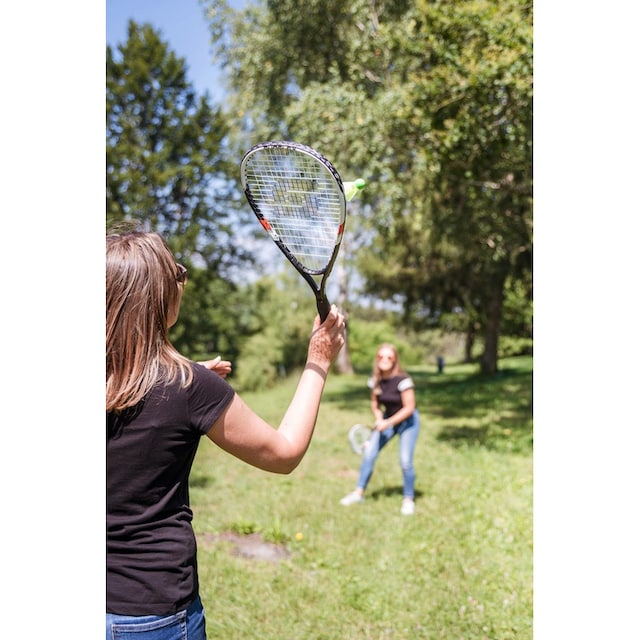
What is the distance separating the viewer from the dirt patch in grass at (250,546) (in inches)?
198

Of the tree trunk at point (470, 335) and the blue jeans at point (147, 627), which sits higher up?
the blue jeans at point (147, 627)

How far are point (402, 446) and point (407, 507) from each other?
1.85 ft

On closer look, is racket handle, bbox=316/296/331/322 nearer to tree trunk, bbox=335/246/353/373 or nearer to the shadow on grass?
the shadow on grass

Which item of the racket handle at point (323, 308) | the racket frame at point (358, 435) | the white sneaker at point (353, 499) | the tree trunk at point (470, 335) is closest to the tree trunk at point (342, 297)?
the tree trunk at point (470, 335)

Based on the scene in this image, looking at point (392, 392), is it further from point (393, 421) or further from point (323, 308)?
point (323, 308)

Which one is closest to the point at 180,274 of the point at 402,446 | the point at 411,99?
the point at 402,446

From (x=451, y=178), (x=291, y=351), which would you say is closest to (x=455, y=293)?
(x=291, y=351)

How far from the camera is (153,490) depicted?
1.52 metres

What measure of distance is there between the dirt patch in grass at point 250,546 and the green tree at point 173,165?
10.1m

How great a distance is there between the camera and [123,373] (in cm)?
149

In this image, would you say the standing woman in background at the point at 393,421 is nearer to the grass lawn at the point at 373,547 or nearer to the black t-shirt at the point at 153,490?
the grass lawn at the point at 373,547

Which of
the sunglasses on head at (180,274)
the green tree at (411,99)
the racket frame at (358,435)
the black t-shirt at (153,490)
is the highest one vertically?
the green tree at (411,99)

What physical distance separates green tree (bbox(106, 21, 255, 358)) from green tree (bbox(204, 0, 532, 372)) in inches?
55.7
